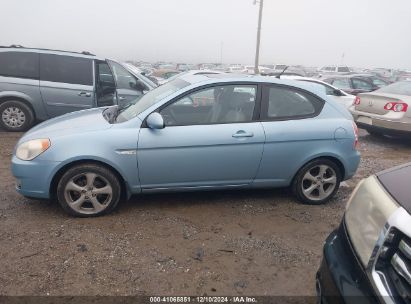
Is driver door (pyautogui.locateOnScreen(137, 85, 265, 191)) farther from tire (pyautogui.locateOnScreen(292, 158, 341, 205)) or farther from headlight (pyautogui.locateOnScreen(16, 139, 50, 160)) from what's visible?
headlight (pyautogui.locateOnScreen(16, 139, 50, 160))

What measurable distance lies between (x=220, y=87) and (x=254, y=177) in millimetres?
1094

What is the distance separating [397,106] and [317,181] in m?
3.98

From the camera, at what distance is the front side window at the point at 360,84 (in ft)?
38.7

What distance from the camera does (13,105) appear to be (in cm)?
731

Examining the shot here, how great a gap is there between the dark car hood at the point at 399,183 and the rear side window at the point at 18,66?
7.08 metres

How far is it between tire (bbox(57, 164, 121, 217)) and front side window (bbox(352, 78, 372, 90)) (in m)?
10.3

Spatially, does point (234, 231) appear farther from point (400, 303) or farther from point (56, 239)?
point (400, 303)

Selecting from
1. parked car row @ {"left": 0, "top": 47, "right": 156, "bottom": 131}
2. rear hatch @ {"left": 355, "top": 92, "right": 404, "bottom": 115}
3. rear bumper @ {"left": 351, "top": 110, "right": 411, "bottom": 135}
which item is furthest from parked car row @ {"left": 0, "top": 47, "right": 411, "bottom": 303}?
rear hatch @ {"left": 355, "top": 92, "right": 404, "bottom": 115}

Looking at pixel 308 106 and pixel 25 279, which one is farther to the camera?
pixel 308 106

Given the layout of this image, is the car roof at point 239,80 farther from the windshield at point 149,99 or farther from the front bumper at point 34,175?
the front bumper at point 34,175

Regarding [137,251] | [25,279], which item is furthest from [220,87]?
[25,279]

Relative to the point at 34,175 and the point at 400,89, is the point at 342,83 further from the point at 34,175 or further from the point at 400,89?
the point at 34,175

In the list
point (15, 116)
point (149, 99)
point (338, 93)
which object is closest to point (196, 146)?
point (149, 99)

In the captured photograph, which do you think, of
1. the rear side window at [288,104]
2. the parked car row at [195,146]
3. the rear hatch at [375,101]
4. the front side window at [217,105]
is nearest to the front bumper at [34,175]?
the parked car row at [195,146]
